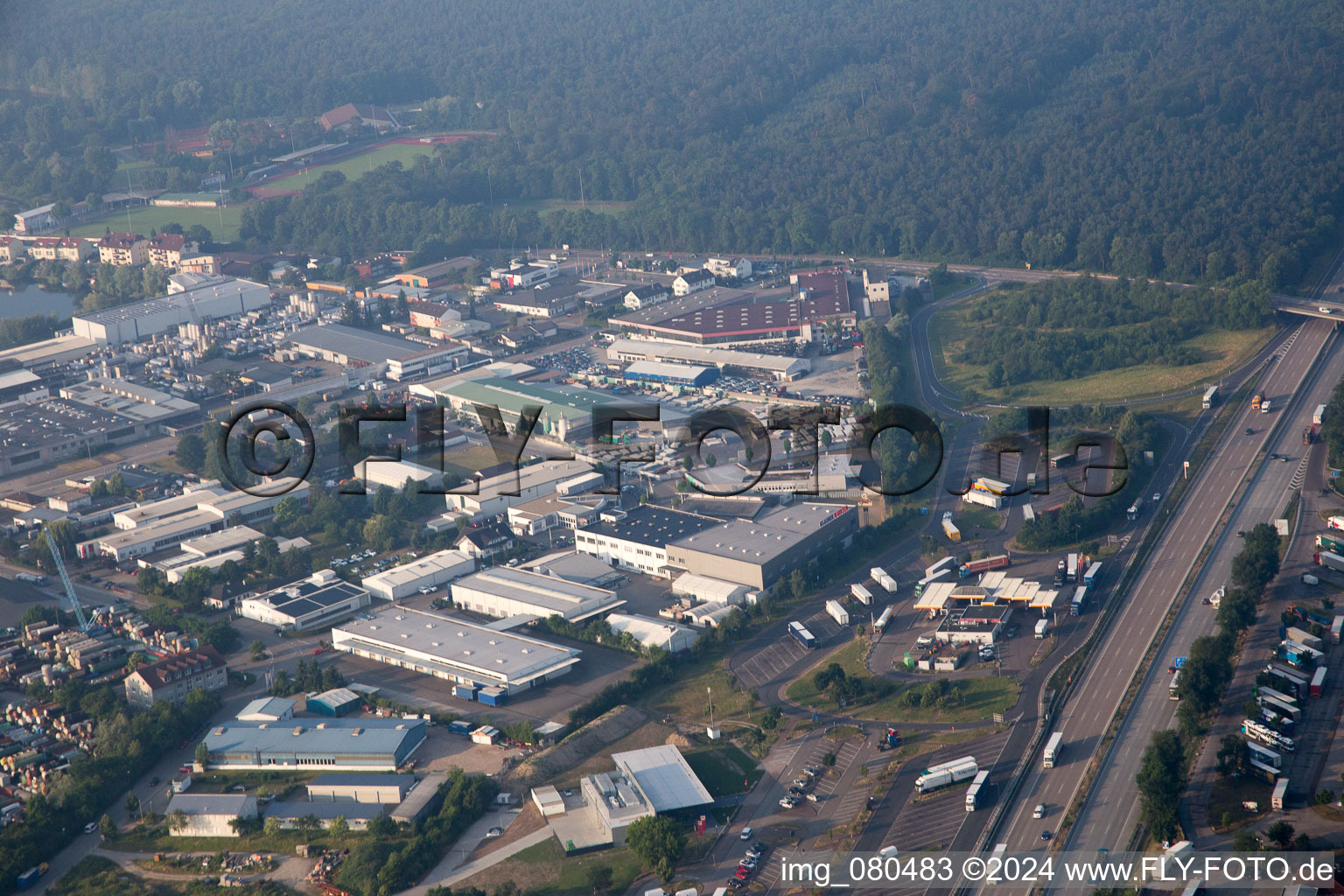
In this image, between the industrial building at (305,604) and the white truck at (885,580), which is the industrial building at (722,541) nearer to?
the white truck at (885,580)

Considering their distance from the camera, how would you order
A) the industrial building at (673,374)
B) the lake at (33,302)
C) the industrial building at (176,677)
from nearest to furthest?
the industrial building at (176,677)
the industrial building at (673,374)
the lake at (33,302)

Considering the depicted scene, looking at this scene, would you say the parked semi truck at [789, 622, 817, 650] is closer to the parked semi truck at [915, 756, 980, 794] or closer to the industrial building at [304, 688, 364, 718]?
the parked semi truck at [915, 756, 980, 794]

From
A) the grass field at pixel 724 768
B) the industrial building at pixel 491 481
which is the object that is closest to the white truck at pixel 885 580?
the grass field at pixel 724 768

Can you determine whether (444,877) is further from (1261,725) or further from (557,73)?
(557,73)

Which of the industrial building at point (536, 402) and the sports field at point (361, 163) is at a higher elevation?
the sports field at point (361, 163)

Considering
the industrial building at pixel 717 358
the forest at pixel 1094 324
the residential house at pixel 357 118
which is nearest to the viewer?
the forest at pixel 1094 324

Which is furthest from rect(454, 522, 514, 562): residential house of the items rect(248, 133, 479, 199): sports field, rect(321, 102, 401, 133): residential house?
rect(321, 102, 401, 133): residential house
